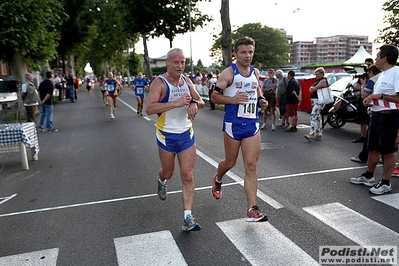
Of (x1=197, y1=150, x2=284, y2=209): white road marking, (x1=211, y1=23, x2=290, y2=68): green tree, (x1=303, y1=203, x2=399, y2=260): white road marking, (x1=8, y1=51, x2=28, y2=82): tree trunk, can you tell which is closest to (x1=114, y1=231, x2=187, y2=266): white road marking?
(x1=197, y1=150, x2=284, y2=209): white road marking

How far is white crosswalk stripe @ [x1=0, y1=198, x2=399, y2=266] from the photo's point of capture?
11.6 feet

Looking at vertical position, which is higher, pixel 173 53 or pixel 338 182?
pixel 173 53

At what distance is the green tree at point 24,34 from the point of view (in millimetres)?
14914

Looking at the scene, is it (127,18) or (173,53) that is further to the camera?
(127,18)

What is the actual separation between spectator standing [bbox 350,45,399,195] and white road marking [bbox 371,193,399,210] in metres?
0.12

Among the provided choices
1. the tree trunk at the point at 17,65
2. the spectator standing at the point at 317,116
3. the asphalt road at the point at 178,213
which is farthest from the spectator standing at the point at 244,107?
the tree trunk at the point at 17,65

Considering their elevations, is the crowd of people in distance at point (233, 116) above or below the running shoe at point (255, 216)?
above

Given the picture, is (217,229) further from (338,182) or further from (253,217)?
(338,182)

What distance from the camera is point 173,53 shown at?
13.8 feet

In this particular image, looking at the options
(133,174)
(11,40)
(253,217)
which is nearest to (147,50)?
(11,40)

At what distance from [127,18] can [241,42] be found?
33230 mm

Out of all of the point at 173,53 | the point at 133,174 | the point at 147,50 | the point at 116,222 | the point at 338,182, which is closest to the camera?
the point at 173,53

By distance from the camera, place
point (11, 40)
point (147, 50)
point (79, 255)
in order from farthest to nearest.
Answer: point (147, 50), point (11, 40), point (79, 255)

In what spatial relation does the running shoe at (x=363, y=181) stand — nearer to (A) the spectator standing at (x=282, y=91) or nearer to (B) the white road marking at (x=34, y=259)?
(B) the white road marking at (x=34, y=259)
